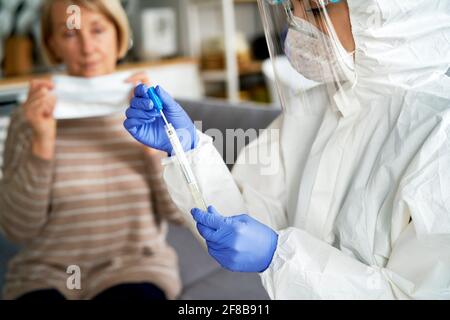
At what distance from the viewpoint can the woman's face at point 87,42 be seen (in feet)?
3.46

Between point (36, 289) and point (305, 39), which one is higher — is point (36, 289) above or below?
below

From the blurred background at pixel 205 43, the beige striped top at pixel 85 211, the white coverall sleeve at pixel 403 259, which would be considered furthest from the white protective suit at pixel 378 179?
the blurred background at pixel 205 43

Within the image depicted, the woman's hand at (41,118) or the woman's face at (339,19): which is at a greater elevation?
the woman's face at (339,19)

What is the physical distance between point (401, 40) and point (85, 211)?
2.57ft

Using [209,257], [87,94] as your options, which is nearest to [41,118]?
[87,94]

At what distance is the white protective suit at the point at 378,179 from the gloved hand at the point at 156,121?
29 mm

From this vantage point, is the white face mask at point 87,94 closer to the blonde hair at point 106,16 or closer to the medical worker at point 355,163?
the blonde hair at point 106,16

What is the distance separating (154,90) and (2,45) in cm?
196

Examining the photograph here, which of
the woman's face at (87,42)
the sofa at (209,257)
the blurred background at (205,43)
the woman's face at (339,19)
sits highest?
the blurred background at (205,43)

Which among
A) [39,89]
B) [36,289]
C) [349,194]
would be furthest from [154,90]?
[36,289]

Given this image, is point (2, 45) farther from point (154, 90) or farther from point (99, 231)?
point (154, 90)

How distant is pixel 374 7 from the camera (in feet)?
2.05

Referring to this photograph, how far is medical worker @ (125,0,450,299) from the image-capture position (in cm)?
62

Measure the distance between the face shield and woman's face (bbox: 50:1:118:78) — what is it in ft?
1.56
